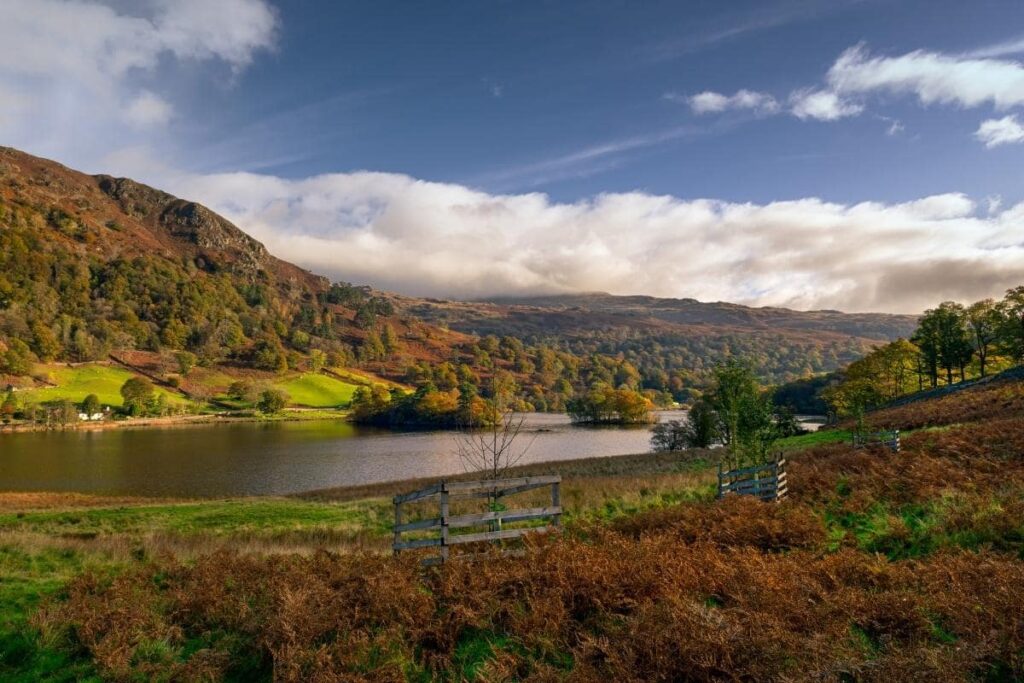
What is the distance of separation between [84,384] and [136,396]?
28.4 meters

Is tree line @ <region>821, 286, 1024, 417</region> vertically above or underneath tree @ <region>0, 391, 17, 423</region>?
above

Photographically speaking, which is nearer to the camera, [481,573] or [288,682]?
[288,682]

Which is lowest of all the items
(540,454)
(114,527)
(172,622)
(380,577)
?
(540,454)

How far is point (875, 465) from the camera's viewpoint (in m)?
18.9

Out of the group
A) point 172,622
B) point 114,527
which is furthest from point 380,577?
point 114,527

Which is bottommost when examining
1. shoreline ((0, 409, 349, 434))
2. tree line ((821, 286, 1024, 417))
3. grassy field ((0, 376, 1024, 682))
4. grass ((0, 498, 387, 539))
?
shoreline ((0, 409, 349, 434))

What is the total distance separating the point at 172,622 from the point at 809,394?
7783 inches

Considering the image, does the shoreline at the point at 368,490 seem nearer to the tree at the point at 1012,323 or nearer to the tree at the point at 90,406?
the tree at the point at 1012,323

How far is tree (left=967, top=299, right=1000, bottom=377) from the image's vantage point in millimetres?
68938

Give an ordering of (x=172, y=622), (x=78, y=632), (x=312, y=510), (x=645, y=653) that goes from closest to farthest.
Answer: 1. (x=645, y=653)
2. (x=78, y=632)
3. (x=172, y=622)
4. (x=312, y=510)

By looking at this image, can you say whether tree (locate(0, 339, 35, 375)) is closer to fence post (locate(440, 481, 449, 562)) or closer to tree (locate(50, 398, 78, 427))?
tree (locate(50, 398, 78, 427))

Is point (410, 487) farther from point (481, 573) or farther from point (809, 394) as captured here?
point (809, 394)

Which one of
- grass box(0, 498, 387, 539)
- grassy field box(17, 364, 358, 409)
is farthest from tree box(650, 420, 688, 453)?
grassy field box(17, 364, 358, 409)

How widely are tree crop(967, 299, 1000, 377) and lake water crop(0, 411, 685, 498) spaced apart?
148 feet
